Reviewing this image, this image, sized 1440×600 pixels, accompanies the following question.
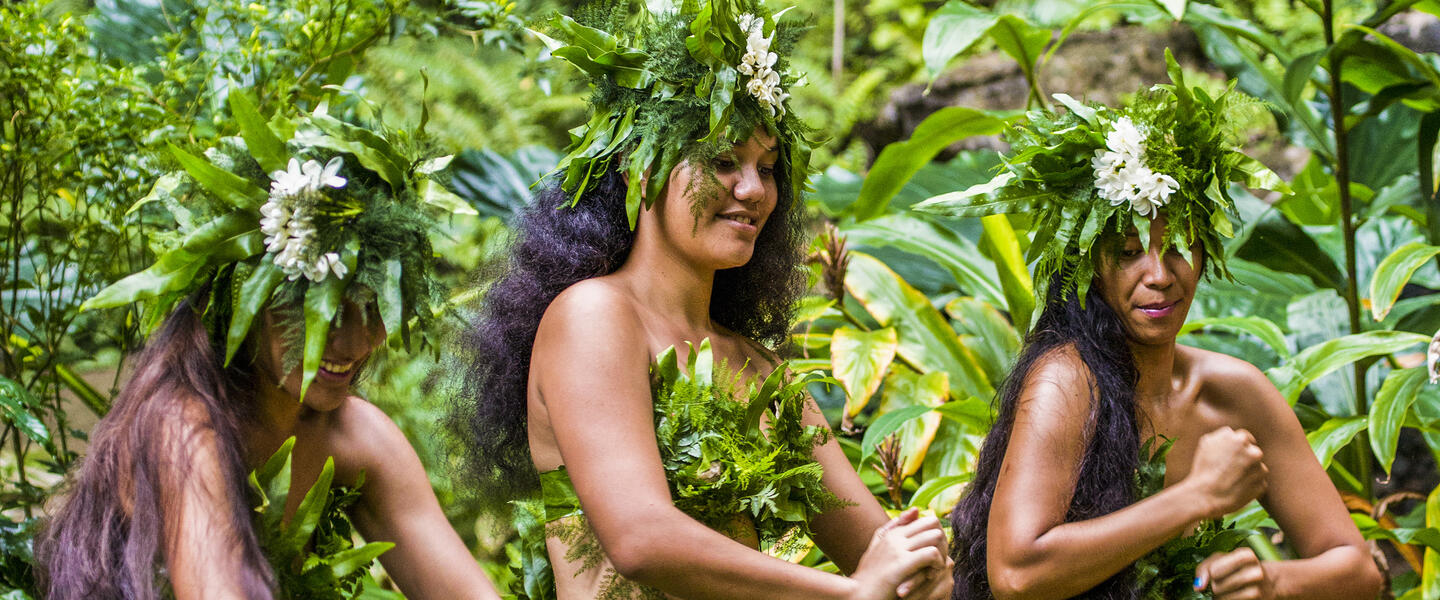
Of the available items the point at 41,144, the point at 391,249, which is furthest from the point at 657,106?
A: the point at 41,144

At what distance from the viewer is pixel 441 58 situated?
18.7 ft

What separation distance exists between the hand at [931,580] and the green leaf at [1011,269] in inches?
56.7

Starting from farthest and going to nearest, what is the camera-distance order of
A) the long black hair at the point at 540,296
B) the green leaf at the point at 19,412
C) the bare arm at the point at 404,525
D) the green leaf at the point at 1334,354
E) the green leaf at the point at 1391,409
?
the green leaf at the point at 1334,354, the green leaf at the point at 1391,409, the green leaf at the point at 19,412, the bare arm at the point at 404,525, the long black hair at the point at 540,296

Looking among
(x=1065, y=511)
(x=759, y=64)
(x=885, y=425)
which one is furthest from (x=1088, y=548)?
(x=885, y=425)

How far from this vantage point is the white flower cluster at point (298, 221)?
169 cm

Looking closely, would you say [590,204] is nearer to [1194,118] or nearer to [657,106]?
[657,106]

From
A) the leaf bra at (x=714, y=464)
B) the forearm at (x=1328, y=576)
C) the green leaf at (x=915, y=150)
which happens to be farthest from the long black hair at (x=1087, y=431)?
the green leaf at (x=915, y=150)

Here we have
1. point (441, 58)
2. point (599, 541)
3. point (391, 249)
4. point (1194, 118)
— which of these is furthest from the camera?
point (441, 58)

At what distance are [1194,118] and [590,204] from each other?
1.00 meters

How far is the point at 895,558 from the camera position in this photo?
160cm

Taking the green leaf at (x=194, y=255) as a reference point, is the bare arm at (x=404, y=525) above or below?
below

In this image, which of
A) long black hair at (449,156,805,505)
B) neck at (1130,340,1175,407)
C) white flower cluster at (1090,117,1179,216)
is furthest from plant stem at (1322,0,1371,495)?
long black hair at (449,156,805,505)

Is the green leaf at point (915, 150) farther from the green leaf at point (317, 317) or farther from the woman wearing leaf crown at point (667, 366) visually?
the green leaf at point (317, 317)

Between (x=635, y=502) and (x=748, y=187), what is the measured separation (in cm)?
50
